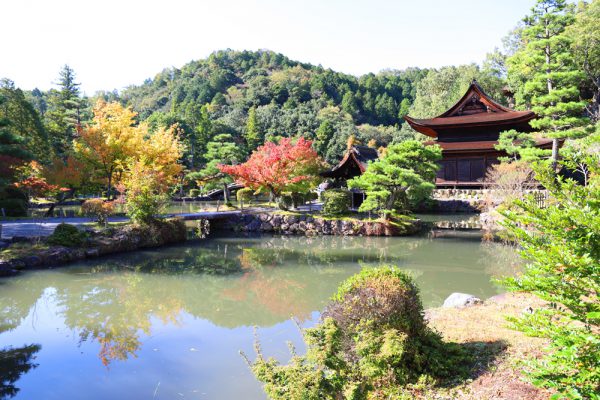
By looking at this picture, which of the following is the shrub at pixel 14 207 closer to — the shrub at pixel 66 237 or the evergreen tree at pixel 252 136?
the shrub at pixel 66 237

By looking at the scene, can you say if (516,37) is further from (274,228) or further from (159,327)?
Result: (159,327)

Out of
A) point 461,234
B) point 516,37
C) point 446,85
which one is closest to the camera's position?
point 461,234

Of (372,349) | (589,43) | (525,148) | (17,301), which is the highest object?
(589,43)

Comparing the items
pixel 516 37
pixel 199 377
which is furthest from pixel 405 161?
pixel 516 37

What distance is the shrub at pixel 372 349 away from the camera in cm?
420

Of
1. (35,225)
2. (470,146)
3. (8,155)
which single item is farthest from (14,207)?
(470,146)

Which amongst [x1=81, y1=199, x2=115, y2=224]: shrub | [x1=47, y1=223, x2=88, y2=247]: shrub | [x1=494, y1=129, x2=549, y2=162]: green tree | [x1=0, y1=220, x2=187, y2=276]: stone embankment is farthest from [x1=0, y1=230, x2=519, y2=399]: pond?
[x1=494, y1=129, x2=549, y2=162]: green tree

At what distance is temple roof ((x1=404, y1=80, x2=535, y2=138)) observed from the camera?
29406 mm

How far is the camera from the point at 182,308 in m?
10.1

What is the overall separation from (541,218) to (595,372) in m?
1.14

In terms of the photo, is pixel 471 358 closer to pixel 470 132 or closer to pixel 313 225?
pixel 313 225

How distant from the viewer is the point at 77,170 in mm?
21969

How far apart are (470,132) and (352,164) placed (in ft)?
39.3

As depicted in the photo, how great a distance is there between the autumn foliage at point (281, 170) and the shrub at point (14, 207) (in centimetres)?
1027
